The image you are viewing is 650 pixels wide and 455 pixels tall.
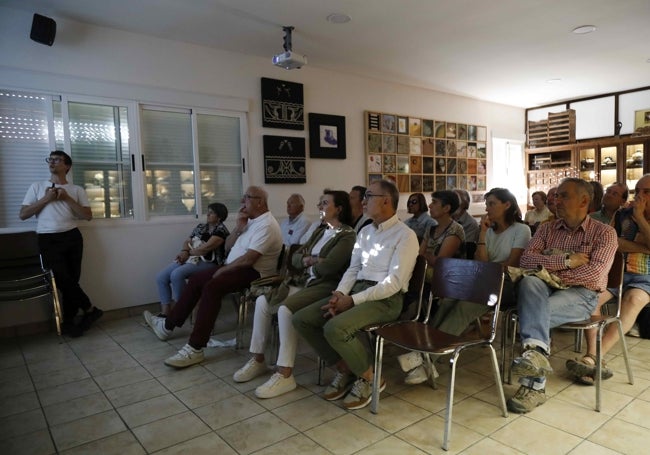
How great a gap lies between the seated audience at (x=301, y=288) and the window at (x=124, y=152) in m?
2.04

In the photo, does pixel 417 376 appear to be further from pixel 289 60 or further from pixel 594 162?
pixel 594 162

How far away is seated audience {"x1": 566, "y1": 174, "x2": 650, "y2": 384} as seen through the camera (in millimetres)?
2588

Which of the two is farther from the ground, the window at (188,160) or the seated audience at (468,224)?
the window at (188,160)

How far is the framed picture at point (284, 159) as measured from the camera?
16.0 ft

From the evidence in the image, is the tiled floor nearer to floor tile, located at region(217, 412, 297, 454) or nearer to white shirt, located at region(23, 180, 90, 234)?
floor tile, located at region(217, 412, 297, 454)

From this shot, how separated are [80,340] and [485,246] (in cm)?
328

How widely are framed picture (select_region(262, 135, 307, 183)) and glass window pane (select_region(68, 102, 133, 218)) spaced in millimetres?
1456

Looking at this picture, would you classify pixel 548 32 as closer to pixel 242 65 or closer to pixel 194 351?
pixel 242 65

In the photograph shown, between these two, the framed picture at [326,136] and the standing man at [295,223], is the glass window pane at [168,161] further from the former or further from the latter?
the framed picture at [326,136]

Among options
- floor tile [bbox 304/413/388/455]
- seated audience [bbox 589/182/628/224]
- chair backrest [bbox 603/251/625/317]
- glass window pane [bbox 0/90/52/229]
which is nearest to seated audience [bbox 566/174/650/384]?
chair backrest [bbox 603/251/625/317]

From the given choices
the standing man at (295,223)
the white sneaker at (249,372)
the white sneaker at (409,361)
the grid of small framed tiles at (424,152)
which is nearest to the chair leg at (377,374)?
the white sneaker at (409,361)

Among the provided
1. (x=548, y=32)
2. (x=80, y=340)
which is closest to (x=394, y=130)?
(x=548, y=32)

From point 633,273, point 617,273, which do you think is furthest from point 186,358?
point 633,273

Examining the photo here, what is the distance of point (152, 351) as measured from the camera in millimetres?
3258
